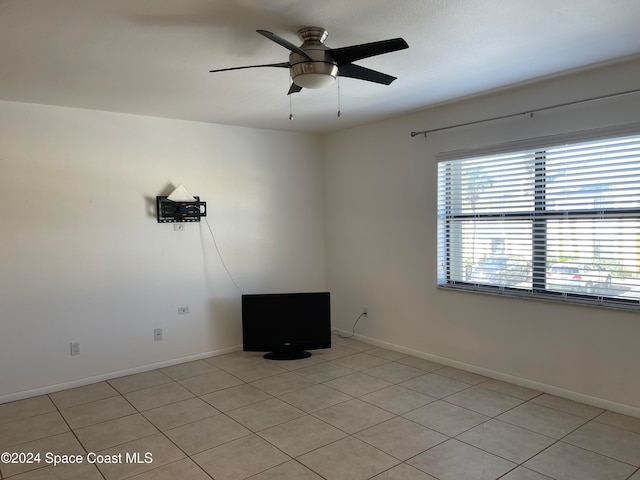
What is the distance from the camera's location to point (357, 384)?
4.02 meters

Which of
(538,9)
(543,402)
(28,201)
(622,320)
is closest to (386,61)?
(538,9)

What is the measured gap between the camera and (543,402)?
3.54 metres

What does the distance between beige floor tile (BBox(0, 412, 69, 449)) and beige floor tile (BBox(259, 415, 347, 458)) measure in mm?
1525

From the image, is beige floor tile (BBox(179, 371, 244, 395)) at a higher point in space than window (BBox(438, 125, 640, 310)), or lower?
lower

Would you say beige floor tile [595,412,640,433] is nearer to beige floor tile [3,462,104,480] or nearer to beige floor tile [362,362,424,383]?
beige floor tile [362,362,424,383]

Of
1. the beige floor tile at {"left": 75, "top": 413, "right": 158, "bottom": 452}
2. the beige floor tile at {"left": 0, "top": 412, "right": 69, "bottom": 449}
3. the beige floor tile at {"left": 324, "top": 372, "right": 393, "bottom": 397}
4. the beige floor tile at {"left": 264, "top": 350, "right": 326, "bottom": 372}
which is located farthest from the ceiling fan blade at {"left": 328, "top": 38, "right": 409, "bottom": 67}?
the beige floor tile at {"left": 0, "top": 412, "right": 69, "bottom": 449}

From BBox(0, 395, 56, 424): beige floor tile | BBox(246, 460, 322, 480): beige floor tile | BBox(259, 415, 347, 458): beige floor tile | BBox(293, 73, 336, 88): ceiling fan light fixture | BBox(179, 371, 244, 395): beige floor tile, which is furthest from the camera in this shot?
BBox(179, 371, 244, 395): beige floor tile

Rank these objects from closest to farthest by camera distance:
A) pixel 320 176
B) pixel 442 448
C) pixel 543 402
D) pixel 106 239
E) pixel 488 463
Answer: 1. pixel 488 463
2. pixel 442 448
3. pixel 543 402
4. pixel 106 239
5. pixel 320 176

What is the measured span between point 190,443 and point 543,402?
8.79ft

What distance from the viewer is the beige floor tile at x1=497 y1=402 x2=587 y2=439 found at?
3090 mm

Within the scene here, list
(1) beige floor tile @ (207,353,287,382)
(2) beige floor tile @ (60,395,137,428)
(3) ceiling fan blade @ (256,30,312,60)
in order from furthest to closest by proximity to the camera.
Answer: (1) beige floor tile @ (207,353,287,382) < (2) beige floor tile @ (60,395,137,428) < (3) ceiling fan blade @ (256,30,312,60)

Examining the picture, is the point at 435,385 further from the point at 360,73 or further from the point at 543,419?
the point at 360,73

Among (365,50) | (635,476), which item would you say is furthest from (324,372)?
(365,50)

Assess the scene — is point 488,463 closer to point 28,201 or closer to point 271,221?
point 271,221
